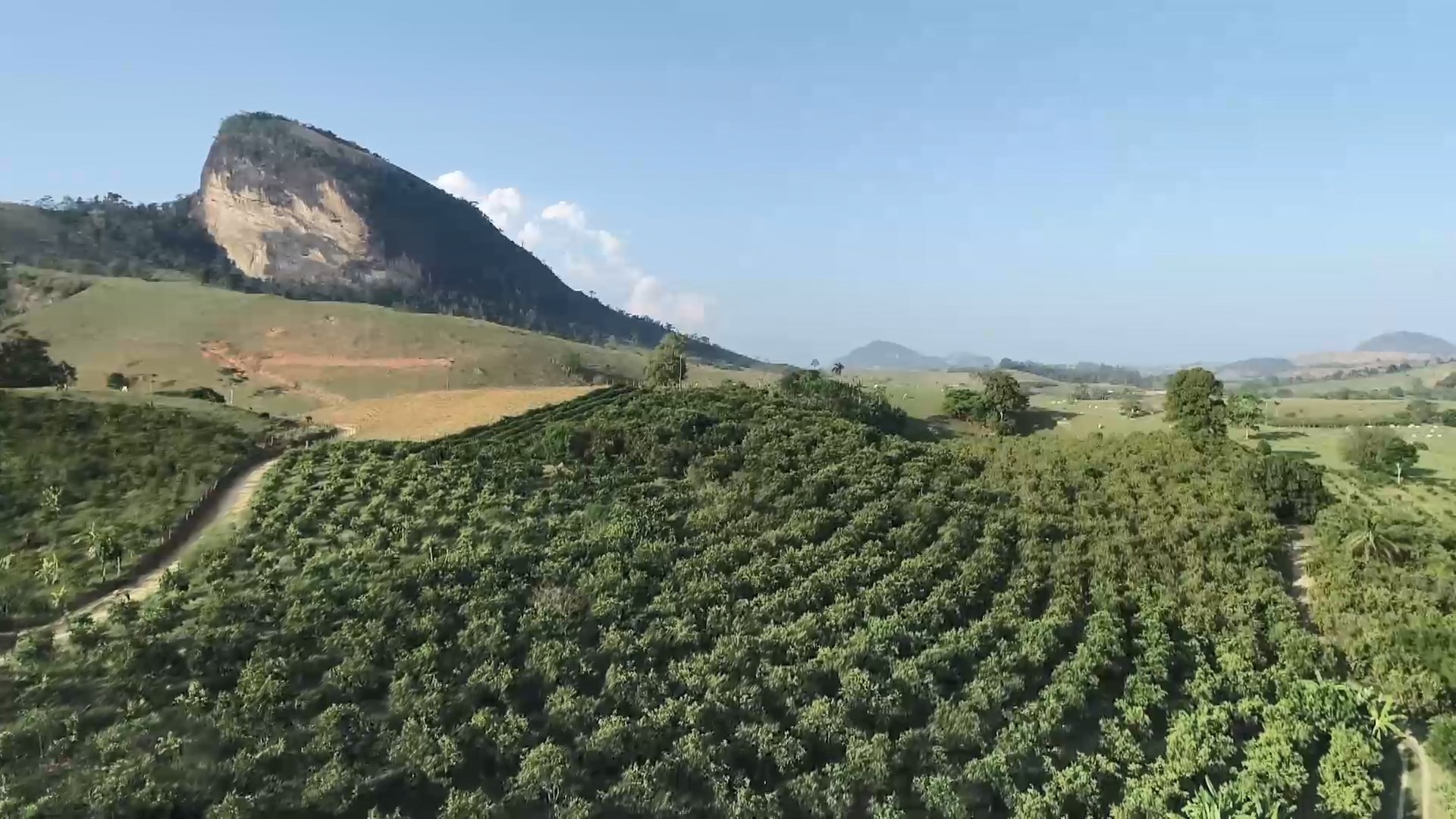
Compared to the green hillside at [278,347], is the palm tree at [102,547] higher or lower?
lower

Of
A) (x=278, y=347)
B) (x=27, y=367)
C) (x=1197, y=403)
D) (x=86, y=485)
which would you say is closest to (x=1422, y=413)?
(x=1197, y=403)

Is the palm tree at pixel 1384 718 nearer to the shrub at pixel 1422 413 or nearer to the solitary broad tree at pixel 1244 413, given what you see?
the solitary broad tree at pixel 1244 413

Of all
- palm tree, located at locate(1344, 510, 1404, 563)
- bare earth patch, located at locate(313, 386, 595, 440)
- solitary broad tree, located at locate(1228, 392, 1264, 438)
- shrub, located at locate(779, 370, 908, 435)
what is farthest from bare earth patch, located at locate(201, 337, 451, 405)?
palm tree, located at locate(1344, 510, 1404, 563)

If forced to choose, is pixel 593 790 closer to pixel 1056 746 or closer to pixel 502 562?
pixel 502 562

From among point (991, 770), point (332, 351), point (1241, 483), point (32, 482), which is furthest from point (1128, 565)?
point (332, 351)

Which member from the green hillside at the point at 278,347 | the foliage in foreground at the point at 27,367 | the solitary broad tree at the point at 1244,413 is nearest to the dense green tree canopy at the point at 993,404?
the solitary broad tree at the point at 1244,413

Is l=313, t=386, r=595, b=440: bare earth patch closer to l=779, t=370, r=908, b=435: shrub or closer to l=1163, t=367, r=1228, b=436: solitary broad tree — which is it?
l=779, t=370, r=908, b=435: shrub

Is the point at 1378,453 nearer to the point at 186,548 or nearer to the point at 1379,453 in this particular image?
the point at 1379,453
